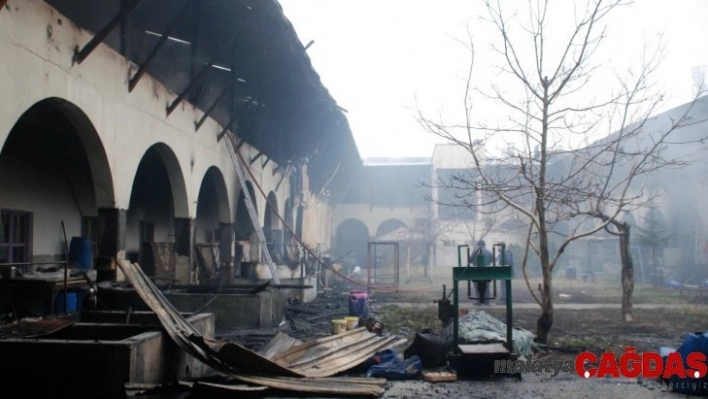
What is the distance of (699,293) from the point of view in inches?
721

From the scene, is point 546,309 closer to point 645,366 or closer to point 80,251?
point 645,366

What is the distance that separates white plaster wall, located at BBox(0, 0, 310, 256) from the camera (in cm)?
540

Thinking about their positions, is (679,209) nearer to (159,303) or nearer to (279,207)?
(279,207)

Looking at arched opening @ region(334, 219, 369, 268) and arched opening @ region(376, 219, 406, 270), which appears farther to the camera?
arched opening @ region(334, 219, 369, 268)

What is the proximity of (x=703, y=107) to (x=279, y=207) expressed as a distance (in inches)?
679

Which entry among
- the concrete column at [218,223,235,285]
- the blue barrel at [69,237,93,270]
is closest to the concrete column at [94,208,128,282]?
the blue barrel at [69,237,93,270]

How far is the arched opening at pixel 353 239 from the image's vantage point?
121 ft

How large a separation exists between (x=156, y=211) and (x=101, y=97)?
680 cm

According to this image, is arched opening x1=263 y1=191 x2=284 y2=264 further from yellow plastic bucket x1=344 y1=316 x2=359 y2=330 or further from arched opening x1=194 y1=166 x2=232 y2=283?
yellow plastic bucket x1=344 y1=316 x2=359 y2=330

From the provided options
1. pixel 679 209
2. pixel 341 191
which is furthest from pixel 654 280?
pixel 341 191

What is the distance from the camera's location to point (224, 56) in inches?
447

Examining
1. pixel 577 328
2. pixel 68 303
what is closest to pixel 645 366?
pixel 577 328

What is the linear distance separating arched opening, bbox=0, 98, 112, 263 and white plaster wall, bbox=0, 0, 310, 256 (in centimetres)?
10

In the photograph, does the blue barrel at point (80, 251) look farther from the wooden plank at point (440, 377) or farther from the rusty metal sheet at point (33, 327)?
the wooden plank at point (440, 377)
